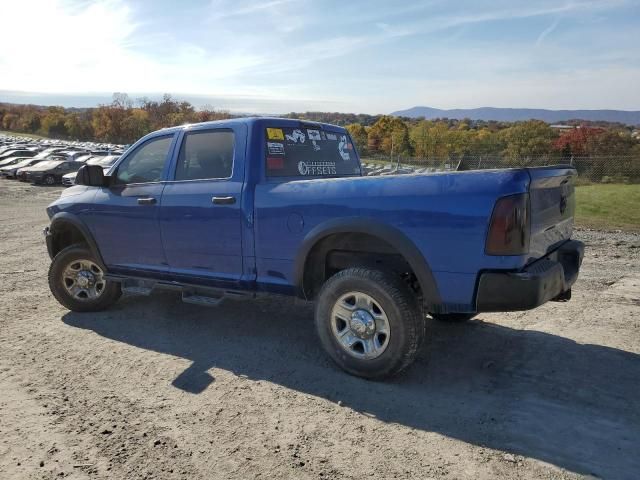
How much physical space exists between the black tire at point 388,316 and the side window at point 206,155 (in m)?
1.50

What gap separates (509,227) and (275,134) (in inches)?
90.1

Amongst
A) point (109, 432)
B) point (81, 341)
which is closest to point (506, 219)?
point (109, 432)

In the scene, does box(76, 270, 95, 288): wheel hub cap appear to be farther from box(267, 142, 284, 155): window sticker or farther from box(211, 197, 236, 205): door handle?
box(267, 142, 284, 155): window sticker

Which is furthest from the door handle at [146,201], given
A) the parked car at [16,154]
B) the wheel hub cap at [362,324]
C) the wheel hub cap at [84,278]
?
the parked car at [16,154]

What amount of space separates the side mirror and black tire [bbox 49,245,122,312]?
0.76 meters

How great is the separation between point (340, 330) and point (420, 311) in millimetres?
651

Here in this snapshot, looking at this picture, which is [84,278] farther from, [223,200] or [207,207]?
[223,200]

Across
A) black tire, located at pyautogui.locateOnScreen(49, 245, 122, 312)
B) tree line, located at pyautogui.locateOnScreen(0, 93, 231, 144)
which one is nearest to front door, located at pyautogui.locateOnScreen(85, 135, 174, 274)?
black tire, located at pyautogui.locateOnScreen(49, 245, 122, 312)

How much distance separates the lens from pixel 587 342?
461 centimetres

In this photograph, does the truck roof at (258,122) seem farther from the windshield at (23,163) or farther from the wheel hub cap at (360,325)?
the windshield at (23,163)

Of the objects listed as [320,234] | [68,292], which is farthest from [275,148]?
[68,292]

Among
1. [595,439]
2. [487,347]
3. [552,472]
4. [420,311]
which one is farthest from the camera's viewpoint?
[487,347]

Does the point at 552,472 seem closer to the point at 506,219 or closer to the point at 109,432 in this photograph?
the point at 506,219

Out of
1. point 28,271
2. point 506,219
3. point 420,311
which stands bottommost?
point 28,271
